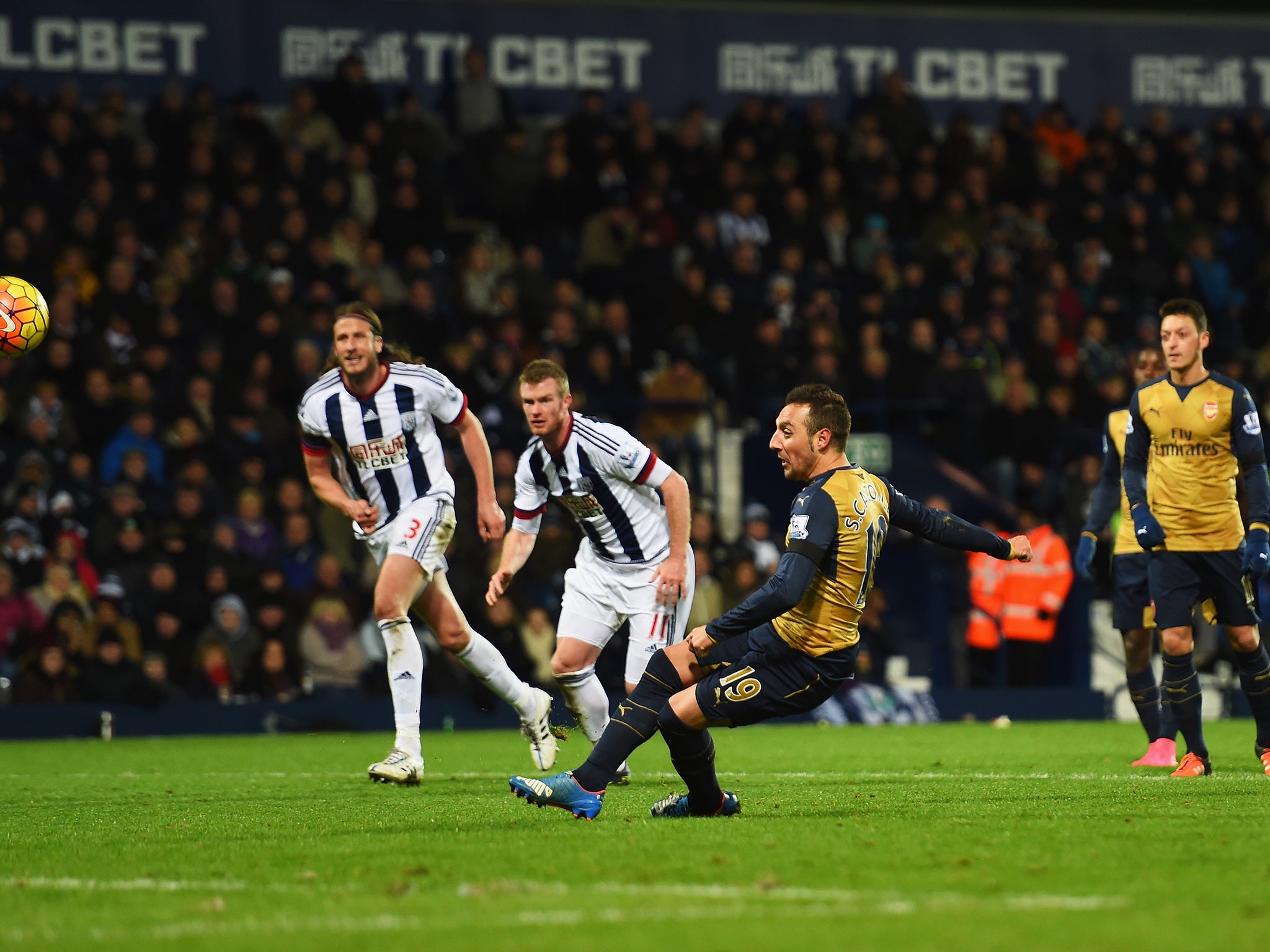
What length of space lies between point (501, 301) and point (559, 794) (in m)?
12.9

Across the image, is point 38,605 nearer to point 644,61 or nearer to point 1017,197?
point 644,61

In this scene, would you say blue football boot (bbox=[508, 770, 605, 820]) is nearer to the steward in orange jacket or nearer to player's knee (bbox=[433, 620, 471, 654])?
player's knee (bbox=[433, 620, 471, 654])

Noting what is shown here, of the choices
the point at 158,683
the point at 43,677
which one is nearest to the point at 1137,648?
the point at 158,683

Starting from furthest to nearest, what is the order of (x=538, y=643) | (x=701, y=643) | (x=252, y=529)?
(x=252, y=529) < (x=538, y=643) < (x=701, y=643)

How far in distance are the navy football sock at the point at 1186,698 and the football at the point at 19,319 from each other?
6671mm

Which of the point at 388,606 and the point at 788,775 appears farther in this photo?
the point at 788,775

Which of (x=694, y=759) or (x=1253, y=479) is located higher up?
(x=1253, y=479)

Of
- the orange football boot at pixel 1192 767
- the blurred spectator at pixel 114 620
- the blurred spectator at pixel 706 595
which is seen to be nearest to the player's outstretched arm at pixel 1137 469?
the orange football boot at pixel 1192 767

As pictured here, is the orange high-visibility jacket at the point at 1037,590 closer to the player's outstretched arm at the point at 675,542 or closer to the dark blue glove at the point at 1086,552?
the dark blue glove at the point at 1086,552

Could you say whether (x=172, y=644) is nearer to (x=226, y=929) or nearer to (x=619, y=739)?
(x=619, y=739)

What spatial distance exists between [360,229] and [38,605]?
595 cm

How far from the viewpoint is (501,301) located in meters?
19.2

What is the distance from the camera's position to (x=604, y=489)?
902cm

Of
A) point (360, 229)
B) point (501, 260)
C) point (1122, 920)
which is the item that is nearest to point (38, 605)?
point (360, 229)
